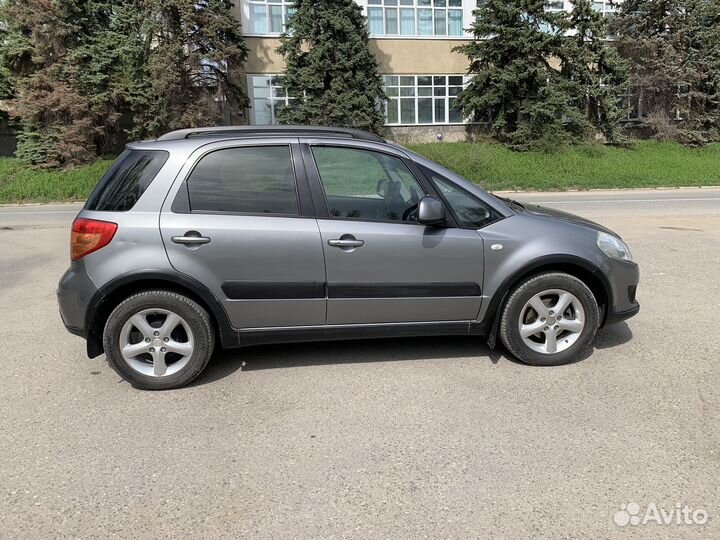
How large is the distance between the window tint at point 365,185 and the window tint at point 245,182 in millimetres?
270

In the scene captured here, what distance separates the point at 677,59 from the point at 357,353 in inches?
1235

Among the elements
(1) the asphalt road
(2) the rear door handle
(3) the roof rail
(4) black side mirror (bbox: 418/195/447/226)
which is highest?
(3) the roof rail

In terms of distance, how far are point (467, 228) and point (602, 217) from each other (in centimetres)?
931

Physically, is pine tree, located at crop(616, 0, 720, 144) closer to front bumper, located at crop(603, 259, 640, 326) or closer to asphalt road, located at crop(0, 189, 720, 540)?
asphalt road, located at crop(0, 189, 720, 540)

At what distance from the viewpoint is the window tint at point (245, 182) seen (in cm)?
393

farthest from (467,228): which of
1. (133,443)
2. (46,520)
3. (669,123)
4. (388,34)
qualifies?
(669,123)

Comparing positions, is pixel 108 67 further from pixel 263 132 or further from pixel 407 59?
pixel 263 132

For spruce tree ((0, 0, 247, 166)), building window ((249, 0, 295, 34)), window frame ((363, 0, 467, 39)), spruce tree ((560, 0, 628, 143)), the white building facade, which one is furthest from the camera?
window frame ((363, 0, 467, 39))

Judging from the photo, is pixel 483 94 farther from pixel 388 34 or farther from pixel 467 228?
pixel 467 228

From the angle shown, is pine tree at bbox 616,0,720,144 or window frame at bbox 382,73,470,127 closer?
pine tree at bbox 616,0,720,144

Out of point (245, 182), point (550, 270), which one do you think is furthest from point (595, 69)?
point (245, 182)

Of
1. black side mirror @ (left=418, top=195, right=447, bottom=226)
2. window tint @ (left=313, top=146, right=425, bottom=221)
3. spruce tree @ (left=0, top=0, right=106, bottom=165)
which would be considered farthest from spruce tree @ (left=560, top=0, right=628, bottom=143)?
black side mirror @ (left=418, top=195, right=447, bottom=226)

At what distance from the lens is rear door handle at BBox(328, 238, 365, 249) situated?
3.91 metres

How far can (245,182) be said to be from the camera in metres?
3.99
